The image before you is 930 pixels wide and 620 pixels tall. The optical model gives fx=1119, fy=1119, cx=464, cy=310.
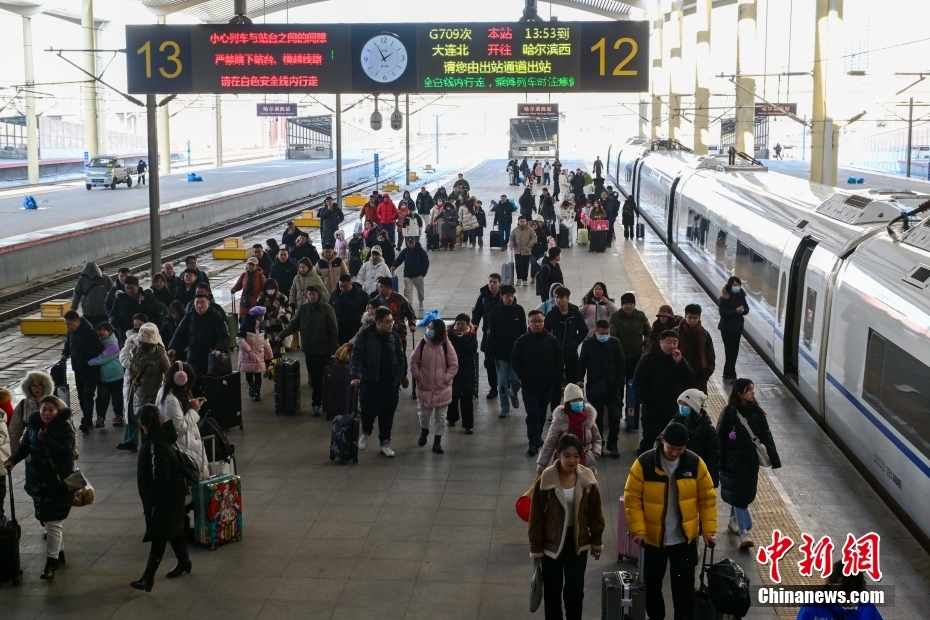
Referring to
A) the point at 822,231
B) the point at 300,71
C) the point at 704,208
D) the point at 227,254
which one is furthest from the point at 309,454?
the point at 227,254

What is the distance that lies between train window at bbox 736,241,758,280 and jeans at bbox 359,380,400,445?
7.97 metres

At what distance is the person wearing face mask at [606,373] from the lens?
1048 centimetres

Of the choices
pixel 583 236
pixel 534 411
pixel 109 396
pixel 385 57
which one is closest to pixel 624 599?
pixel 534 411

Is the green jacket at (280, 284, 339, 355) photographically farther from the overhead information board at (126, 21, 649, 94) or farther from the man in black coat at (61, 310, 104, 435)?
the overhead information board at (126, 21, 649, 94)

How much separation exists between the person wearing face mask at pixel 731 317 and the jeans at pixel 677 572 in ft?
22.8

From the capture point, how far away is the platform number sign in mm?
17938

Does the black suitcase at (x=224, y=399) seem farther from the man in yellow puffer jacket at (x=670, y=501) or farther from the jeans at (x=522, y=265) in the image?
the jeans at (x=522, y=265)

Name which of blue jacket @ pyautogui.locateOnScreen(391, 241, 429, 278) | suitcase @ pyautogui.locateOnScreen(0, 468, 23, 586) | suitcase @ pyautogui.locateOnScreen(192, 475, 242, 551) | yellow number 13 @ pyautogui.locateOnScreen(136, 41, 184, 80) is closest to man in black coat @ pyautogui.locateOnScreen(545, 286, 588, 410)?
suitcase @ pyautogui.locateOnScreen(192, 475, 242, 551)

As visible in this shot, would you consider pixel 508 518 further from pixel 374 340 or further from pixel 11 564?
pixel 11 564

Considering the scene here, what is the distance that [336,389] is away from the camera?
12.0 meters

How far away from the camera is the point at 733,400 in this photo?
8.12m

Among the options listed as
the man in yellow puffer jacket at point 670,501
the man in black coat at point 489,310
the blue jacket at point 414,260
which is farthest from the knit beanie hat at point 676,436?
the blue jacket at point 414,260

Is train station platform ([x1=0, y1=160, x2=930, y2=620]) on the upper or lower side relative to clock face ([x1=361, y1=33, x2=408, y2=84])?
lower

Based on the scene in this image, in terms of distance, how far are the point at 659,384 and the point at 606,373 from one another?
0.95 metres
